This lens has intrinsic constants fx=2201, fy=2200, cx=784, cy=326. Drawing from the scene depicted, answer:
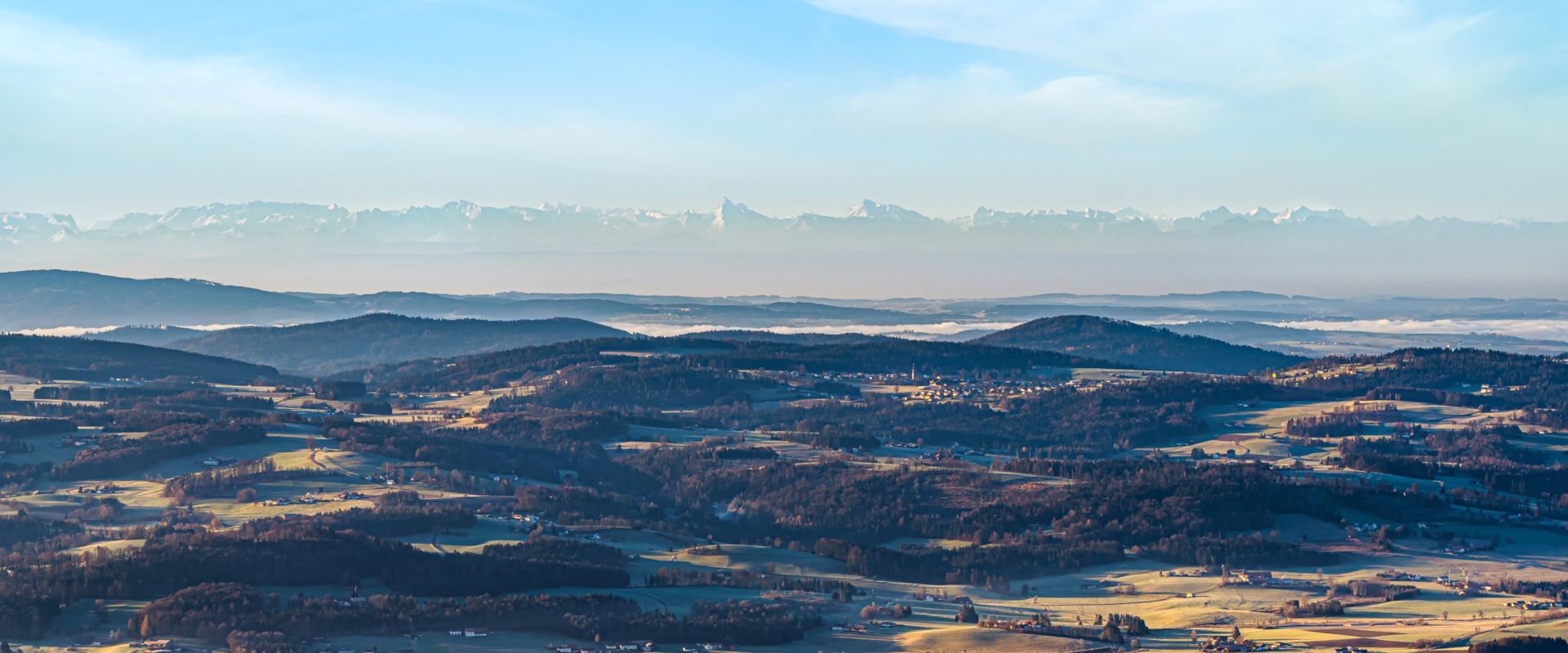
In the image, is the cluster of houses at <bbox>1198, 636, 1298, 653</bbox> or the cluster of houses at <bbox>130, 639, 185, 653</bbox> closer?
the cluster of houses at <bbox>130, 639, 185, 653</bbox>

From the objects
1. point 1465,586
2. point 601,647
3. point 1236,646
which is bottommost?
point 601,647

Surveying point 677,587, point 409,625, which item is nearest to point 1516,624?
point 677,587

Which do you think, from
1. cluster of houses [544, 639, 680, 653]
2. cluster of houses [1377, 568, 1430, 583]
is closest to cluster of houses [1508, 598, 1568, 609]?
cluster of houses [1377, 568, 1430, 583]

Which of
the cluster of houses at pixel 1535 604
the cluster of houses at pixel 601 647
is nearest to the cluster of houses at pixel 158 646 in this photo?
the cluster of houses at pixel 601 647

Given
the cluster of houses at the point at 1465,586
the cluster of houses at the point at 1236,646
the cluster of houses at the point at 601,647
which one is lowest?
the cluster of houses at the point at 601,647

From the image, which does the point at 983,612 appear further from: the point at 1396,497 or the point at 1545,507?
the point at 1545,507

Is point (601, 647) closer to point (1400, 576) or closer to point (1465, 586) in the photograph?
point (1465, 586)

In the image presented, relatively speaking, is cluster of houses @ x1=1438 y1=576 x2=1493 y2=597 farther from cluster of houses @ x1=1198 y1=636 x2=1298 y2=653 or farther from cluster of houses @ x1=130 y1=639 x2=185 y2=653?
cluster of houses @ x1=130 y1=639 x2=185 y2=653

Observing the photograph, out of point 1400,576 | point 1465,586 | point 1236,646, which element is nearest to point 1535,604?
point 1465,586

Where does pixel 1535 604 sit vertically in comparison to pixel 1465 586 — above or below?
above

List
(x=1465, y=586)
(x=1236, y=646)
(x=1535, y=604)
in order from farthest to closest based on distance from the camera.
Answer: (x=1465, y=586), (x=1535, y=604), (x=1236, y=646)

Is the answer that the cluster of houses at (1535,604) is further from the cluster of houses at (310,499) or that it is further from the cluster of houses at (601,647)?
Answer: the cluster of houses at (310,499)

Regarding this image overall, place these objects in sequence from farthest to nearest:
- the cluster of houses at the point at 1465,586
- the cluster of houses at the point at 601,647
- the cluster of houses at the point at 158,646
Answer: the cluster of houses at the point at 1465,586 < the cluster of houses at the point at 601,647 < the cluster of houses at the point at 158,646
